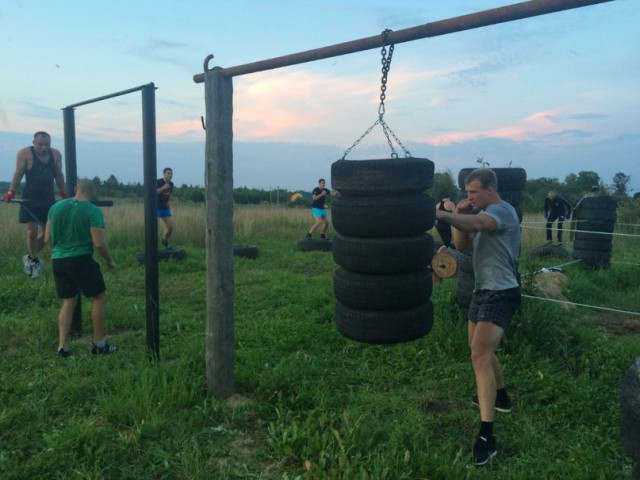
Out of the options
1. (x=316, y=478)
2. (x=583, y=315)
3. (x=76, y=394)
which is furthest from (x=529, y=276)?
(x=76, y=394)

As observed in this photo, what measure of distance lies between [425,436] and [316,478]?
92 cm

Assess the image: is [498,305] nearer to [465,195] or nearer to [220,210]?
[220,210]

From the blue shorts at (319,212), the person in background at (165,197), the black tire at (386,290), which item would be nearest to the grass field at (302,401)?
the black tire at (386,290)

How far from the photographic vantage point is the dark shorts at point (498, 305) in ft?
11.6

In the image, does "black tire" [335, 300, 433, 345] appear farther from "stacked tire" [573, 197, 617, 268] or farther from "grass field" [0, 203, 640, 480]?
"stacked tire" [573, 197, 617, 268]

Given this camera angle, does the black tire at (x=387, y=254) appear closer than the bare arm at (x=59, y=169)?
Yes

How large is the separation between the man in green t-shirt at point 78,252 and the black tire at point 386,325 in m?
Result: 2.58

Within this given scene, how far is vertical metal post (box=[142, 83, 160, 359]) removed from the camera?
4.42 metres

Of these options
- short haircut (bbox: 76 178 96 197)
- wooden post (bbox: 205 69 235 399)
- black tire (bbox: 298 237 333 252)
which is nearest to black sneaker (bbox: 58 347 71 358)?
short haircut (bbox: 76 178 96 197)

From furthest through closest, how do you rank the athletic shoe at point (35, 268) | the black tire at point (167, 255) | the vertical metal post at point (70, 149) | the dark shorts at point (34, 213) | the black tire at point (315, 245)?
the black tire at point (315, 245) < the black tire at point (167, 255) < the athletic shoe at point (35, 268) < the dark shorts at point (34, 213) < the vertical metal post at point (70, 149)

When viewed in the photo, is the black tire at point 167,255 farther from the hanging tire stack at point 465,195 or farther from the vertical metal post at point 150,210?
the hanging tire stack at point 465,195

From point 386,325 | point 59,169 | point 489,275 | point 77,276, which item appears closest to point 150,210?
point 77,276

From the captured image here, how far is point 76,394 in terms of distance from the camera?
13.2 ft

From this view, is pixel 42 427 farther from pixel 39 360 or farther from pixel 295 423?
pixel 295 423
